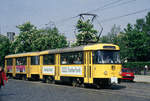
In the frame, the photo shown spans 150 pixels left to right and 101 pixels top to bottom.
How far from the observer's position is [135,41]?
59000mm

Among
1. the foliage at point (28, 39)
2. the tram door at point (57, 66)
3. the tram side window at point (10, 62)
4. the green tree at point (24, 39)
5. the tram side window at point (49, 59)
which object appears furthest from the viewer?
the green tree at point (24, 39)

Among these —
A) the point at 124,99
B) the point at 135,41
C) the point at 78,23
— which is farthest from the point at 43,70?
the point at 135,41

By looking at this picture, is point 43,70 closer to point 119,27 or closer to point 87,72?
point 87,72

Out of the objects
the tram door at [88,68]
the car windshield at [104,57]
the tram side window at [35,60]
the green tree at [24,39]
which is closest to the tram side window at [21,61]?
the tram side window at [35,60]

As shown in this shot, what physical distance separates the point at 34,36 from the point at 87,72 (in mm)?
34468

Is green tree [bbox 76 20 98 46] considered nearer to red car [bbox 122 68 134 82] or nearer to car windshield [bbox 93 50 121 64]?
red car [bbox 122 68 134 82]

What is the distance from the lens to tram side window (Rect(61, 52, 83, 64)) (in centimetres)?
1916

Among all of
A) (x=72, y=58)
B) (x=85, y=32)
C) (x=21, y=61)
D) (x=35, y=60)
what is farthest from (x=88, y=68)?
(x=85, y=32)

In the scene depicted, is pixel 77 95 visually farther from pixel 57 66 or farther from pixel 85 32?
pixel 85 32

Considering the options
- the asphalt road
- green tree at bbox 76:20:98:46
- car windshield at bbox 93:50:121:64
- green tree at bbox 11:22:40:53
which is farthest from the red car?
green tree at bbox 11:22:40:53

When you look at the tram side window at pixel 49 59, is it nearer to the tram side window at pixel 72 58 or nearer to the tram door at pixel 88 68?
the tram side window at pixel 72 58

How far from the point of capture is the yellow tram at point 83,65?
17.6m

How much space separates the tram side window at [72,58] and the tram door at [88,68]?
64 cm

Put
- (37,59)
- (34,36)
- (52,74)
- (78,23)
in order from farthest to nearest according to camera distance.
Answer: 1. (34,36)
2. (78,23)
3. (37,59)
4. (52,74)
